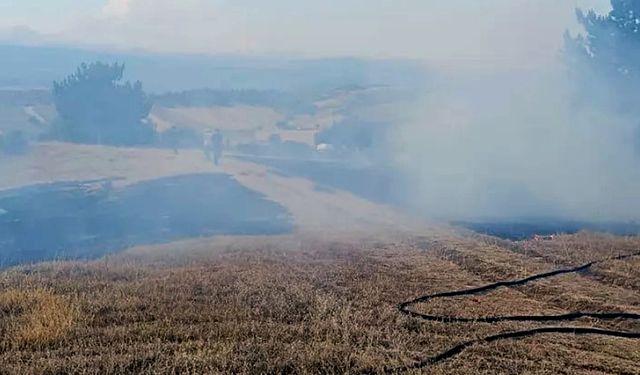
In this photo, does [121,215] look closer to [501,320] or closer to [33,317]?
[33,317]

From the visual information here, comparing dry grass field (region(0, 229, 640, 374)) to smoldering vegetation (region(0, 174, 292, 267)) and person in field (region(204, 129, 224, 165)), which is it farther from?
person in field (region(204, 129, 224, 165))

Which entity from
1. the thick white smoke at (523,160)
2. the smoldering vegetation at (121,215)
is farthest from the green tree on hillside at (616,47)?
the smoldering vegetation at (121,215)

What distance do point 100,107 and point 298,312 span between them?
32.4 meters

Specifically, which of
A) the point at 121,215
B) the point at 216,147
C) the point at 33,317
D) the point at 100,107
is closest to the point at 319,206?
the point at 121,215

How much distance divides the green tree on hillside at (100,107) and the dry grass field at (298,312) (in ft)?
82.7

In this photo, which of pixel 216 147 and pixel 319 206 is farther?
pixel 216 147

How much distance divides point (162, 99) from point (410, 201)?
1058 inches

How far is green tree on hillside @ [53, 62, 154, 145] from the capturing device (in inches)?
1475

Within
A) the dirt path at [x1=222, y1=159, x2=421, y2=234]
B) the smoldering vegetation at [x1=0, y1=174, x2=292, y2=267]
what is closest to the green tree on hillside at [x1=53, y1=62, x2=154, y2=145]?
the dirt path at [x1=222, y1=159, x2=421, y2=234]

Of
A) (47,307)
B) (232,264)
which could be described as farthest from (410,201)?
(47,307)

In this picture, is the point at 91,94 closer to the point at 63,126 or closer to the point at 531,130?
the point at 63,126

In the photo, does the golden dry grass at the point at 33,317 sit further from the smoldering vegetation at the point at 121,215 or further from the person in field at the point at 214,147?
the person in field at the point at 214,147

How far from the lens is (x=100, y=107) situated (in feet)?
125

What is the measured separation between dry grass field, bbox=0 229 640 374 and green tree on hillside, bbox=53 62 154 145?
A: 25203 millimetres
